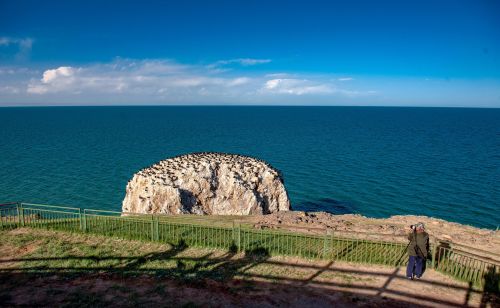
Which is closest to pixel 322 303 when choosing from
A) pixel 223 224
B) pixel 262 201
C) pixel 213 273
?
pixel 213 273

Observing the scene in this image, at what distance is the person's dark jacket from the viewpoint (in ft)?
44.7

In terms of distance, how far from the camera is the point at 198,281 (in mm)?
13562

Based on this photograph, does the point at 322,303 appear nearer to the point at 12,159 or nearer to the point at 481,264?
the point at 481,264

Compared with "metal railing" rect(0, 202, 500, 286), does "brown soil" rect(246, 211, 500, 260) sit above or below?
below

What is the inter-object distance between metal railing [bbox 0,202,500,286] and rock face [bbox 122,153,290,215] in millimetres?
5486

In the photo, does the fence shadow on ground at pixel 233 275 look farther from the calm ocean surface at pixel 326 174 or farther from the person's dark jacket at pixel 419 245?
the calm ocean surface at pixel 326 174

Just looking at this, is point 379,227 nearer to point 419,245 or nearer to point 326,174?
point 419,245

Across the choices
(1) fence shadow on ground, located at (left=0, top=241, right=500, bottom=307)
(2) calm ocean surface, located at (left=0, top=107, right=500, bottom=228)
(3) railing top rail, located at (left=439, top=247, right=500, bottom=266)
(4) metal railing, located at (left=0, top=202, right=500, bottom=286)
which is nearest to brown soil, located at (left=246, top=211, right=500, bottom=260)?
(4) metal railing, located at (left=0, top=202, right=500, bottom=286)

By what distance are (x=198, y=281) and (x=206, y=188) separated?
46.6ft

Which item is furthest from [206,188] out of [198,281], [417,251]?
[417,251]

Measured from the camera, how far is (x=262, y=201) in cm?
2875

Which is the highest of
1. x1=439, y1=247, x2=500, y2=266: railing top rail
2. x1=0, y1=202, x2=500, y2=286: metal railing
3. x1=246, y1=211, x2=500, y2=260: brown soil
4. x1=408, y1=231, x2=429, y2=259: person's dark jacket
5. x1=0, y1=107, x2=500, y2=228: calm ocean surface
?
x1=408, y1=231, x2=429, y2=259: person's dark jacket

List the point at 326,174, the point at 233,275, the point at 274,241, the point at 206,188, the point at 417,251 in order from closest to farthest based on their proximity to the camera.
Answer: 1. the point at 417,251
2. the point at 233,275
3. the point at 274,241
4. the point at 206,188
5. the point at 326,174

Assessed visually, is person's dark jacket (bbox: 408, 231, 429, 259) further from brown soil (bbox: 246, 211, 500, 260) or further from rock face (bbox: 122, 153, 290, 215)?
rock face (bbox: 122, 153, 290, 215)
